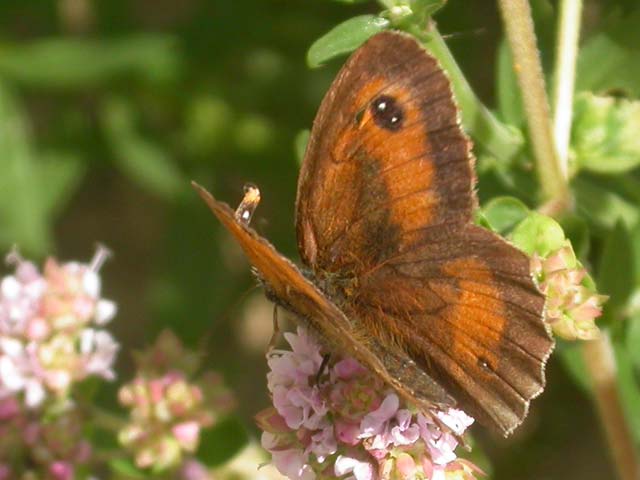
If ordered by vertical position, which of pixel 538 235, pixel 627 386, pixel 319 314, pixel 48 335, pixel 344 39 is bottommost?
pixel 627 386

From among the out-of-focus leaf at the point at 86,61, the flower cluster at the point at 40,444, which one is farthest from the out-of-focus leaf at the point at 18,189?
the flower cluster at the point at 40,444

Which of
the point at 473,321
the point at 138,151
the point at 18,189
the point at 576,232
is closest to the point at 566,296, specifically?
the point at 473,321

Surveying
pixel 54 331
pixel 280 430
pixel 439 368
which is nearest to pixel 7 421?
pixel 54 331

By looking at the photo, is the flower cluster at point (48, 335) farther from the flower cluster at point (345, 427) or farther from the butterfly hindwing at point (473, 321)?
the butterfly hindwing at point (473, 321)

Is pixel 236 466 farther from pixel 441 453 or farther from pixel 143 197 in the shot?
pixel 143 197

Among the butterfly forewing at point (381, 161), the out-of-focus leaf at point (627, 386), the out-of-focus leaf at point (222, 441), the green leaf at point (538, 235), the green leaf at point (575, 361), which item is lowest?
the out-of-focus leaf at point (627, 386)

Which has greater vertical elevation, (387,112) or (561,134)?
(387,112)

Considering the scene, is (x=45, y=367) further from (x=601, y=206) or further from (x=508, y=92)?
(x=601, y=206)
